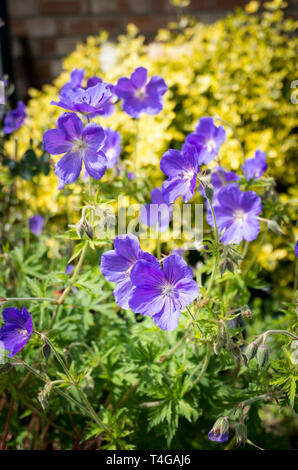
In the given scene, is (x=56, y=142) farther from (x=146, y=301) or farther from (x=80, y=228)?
(x=146, y=301)

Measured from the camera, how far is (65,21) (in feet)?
13.1

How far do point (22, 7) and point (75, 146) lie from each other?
137 inches

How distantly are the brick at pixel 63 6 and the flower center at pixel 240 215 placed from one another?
331cm

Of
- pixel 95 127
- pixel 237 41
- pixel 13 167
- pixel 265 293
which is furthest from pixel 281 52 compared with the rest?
pixel 95 127

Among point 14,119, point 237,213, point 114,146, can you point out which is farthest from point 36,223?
point 237,213

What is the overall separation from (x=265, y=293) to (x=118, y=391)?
5.37ft

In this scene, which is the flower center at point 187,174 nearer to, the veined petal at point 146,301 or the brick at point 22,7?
the veined petal at point 146,301

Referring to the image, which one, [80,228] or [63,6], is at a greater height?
[63,6]

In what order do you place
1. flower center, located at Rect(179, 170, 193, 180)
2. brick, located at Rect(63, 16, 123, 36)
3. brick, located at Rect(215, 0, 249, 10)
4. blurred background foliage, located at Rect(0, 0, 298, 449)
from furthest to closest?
brick, located at Rect(63, 16, 123, 36) < brick, located at Rect(215, 0, 249, 10) < blurred background foliage, located at Rect(0, 0, 298, 449) < flower center, located at Rect(179, 170, 193, 180)

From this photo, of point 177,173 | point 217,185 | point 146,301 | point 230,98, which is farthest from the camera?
point 230,98

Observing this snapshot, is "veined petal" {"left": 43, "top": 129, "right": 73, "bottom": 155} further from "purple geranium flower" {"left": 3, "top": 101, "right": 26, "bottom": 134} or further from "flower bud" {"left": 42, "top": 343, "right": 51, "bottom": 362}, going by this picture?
"purple geranium flower" {"left": 3, "top": 101, "right": 26, "bottom": 134}

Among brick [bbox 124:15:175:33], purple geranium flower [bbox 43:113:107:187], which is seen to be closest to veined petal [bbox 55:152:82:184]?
purple geranium flower [bbox 43:113:107:187]

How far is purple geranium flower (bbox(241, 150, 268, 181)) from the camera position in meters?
1.40

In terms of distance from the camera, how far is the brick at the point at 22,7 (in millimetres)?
4012
